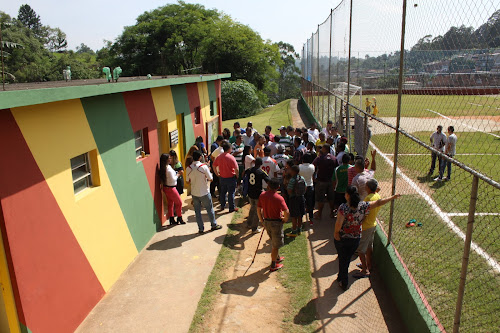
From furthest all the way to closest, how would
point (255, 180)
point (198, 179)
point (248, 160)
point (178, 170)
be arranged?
Answer: point (248, 160), point (178, 170), point (255, 180), point (198, 179)

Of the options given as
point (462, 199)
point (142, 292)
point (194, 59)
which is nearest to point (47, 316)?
point (142, 292)

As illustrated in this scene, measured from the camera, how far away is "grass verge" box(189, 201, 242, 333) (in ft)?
18.0

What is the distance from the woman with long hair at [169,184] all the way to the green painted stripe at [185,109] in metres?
2.28

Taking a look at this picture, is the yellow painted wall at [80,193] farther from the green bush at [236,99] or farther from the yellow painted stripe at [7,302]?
the green bush at [236,99]

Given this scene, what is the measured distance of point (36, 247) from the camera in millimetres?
→ 4609

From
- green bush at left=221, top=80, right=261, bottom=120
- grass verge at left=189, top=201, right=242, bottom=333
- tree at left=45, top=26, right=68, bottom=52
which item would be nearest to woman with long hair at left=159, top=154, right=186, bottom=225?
grass verge at left=189, top=201, right=242, bottom=333

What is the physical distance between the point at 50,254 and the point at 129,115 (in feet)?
10.6

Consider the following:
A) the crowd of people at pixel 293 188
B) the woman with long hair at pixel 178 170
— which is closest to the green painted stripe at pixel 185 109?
the crowd of people at pixel 293 188

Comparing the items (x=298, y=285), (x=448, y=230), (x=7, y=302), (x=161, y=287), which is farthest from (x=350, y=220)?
(x=7, y=302)

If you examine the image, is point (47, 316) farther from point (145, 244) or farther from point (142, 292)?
point (145, 244)

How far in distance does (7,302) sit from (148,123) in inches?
182

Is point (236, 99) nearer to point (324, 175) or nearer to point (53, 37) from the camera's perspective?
point (324, 175)

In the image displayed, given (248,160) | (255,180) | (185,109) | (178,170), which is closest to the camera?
(255,180)

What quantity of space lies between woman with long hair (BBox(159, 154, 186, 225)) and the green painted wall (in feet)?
14.1
